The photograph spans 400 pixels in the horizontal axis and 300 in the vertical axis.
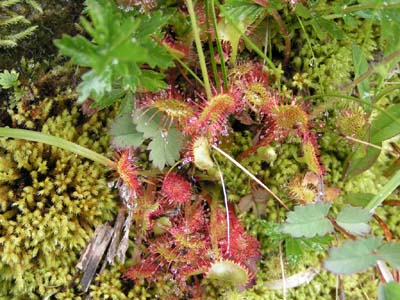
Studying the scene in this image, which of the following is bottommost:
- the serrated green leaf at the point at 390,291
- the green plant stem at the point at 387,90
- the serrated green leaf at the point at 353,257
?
the serrated green leaf at the point at 390,291

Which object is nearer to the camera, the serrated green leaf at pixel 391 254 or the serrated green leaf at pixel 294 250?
the serrated green leaf at pixel 391 254

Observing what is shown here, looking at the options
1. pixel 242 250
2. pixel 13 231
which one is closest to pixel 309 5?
pixel 242 250

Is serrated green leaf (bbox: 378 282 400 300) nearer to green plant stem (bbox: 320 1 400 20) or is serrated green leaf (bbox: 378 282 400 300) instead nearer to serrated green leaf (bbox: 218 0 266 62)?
green plant stem (bbox: 320 1 400 20)

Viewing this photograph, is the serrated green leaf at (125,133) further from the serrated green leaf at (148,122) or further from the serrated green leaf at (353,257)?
the serrated green leaf at (353,257)

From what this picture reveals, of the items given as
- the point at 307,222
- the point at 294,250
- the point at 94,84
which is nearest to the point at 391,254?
the point at 307,222

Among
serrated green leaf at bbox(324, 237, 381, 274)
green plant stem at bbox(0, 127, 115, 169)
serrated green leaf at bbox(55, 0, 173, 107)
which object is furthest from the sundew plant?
serrated green leaf at bbox(55, 0, 173, 107)

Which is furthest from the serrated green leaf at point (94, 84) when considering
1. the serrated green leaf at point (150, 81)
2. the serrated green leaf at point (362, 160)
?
the serrated green leaf at point (362, 160)

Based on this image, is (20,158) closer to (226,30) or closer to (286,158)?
(226,30)

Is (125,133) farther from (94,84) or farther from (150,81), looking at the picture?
(94,84)
